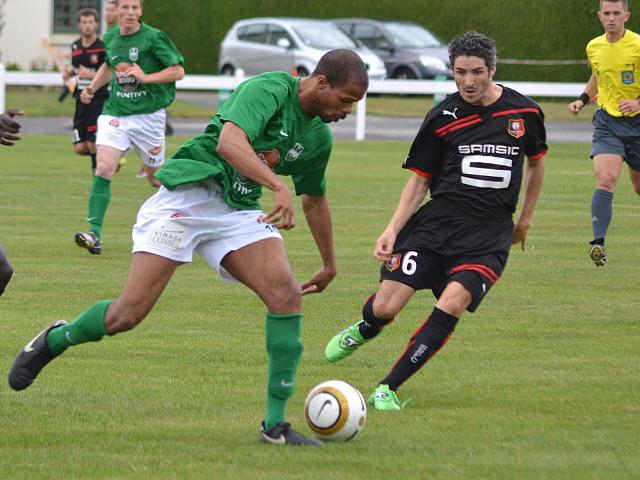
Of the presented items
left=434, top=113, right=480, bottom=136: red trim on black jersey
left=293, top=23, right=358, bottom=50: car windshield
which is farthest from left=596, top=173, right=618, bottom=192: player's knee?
left=293, top=23, right=358, bottom=50: car windshield

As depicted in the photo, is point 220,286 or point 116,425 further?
point 220,286

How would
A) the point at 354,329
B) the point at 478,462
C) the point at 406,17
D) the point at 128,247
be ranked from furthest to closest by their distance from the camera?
1. the point at 406,17
2. the point at 128,247
3. the point at 354,329
4. the point at 478,462

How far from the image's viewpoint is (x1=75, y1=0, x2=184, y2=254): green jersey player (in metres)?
14.2

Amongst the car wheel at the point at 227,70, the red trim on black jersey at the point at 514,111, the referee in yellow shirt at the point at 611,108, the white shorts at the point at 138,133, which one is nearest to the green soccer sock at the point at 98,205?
the white shorts at the point at 138,133

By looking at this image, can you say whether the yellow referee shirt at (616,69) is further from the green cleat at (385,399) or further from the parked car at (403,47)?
the parked car at (403,47)

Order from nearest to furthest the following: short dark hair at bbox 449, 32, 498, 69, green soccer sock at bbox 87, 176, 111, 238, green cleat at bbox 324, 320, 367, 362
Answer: short dark hair at bbox 449, 32, 498, 69
green cleat at bbox 324, 320, 367, 362
green soccer sock at bbox 87, 176, 111, 238

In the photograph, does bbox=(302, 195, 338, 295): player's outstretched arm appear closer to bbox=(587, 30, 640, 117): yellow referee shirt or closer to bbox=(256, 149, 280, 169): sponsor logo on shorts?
bbox=(256, 149, 280, 169): sponsor logo on shorts

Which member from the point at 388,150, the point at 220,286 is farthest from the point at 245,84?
the point at 388,150

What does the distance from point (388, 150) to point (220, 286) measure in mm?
15024

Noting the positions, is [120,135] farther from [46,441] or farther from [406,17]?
[406,17]

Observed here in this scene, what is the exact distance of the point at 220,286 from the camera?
11.7 metres

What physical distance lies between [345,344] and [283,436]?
1896 millimetres

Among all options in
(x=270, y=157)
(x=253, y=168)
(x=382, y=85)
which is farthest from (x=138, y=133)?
(x=382, y=85)

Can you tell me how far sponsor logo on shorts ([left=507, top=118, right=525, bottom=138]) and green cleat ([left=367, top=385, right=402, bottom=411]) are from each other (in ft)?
4.93
